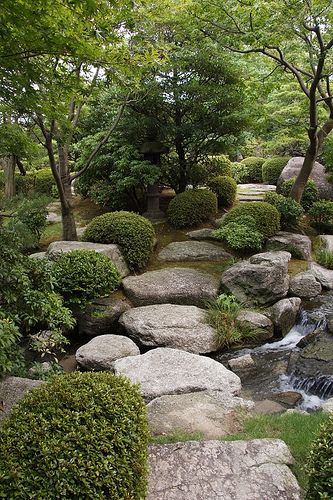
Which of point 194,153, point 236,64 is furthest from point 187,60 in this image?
point 194,153

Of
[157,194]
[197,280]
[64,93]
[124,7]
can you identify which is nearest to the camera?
[64,93]

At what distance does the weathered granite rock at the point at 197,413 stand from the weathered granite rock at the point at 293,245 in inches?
238

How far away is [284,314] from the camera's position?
8.01 metres

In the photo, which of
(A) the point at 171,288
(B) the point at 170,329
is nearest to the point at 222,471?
(B) the point at 170,329

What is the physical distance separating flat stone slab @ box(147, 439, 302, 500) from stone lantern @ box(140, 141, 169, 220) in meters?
8.98

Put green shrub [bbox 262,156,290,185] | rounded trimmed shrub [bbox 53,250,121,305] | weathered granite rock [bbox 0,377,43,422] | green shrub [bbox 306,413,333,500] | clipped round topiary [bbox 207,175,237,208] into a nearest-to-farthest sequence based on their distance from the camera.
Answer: green shrub [bbox 306,413,333,500] → weathered granite rock [bbox 0,377,43,422] → rounded trimmed shrub [bbox 53,250,121,305] → clipped round topiary [bbox 207,175,237,208] → green shrub [bbox 262,156,290,185]

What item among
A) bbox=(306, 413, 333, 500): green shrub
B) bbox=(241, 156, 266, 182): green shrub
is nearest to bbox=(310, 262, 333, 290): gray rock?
bbox=(306, 413, 333, 500): green shrub

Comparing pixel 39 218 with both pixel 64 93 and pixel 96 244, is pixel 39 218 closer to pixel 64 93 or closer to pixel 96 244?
pixel 96 244

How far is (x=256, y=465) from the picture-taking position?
3.49 m

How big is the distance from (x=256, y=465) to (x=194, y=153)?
1022 cm

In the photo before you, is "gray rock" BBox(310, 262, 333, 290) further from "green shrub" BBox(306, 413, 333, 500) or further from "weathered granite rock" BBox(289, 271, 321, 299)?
"green shrub" BBox(306, 413, 333, 500)

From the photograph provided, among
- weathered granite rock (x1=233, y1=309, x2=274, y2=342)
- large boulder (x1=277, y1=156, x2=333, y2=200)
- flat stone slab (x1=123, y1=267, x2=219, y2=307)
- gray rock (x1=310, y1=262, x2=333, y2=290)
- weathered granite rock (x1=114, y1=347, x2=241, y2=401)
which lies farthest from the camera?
large boulder (x1=277, y1=156, x2=333, y2=200)

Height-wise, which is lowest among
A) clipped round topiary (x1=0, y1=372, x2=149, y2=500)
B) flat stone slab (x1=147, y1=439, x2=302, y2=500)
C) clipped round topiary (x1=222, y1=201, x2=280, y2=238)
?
flat stone slab (x1=147, y1=439, x2=302, y2=500)

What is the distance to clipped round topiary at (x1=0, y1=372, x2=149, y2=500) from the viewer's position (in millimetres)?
2406
